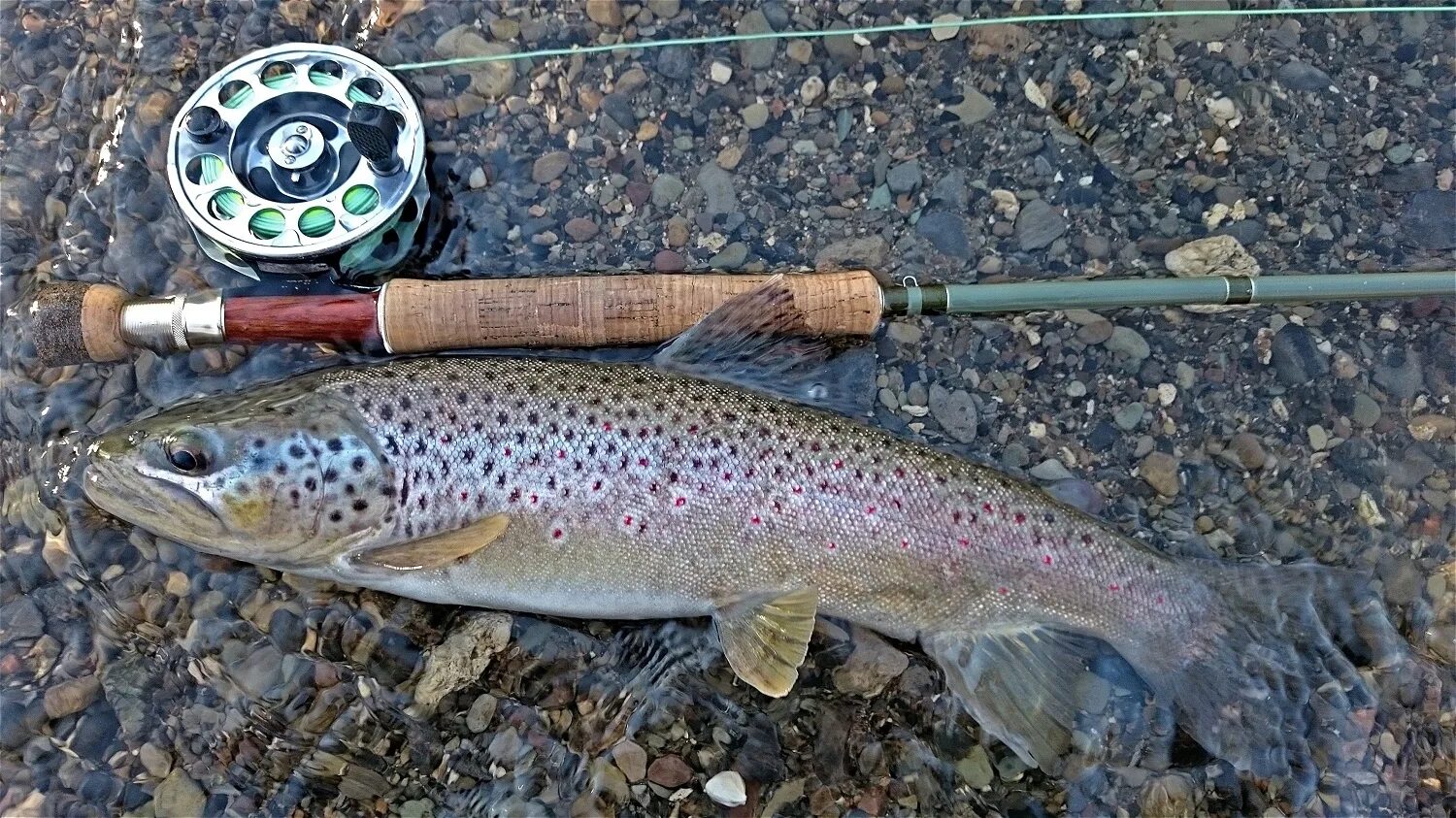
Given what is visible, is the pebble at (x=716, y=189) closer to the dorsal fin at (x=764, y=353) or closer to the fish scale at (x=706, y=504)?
the dorsal fin at (x=764, y=353)

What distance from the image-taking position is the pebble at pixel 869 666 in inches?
83.0

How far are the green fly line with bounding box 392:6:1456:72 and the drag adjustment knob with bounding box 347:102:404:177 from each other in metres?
0.32

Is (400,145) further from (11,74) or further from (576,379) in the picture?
(11,74)

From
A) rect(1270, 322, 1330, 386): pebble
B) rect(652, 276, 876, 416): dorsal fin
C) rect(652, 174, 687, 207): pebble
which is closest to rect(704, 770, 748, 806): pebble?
rect(652, 276, 876, 416): dorsal fin

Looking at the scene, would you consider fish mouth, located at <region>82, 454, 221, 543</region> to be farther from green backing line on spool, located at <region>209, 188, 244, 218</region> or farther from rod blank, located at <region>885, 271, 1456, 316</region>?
rod blank, located at <region>885, 271, 1456, 316</region>

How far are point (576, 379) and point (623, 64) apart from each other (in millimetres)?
925

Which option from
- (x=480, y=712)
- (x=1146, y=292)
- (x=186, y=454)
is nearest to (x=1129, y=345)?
(x=1146, y=292)

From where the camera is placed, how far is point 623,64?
233 cm

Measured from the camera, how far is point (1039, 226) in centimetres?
226

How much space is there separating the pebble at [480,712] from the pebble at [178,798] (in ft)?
2.04

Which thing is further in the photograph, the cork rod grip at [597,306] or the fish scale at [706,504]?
the cork rod grip at [597,306]

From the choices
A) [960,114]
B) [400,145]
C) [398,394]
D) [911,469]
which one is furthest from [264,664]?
[960,114]

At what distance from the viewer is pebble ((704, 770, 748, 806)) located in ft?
6.66

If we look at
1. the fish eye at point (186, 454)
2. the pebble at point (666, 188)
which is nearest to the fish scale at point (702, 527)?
the fish eye at point (186, 454)
